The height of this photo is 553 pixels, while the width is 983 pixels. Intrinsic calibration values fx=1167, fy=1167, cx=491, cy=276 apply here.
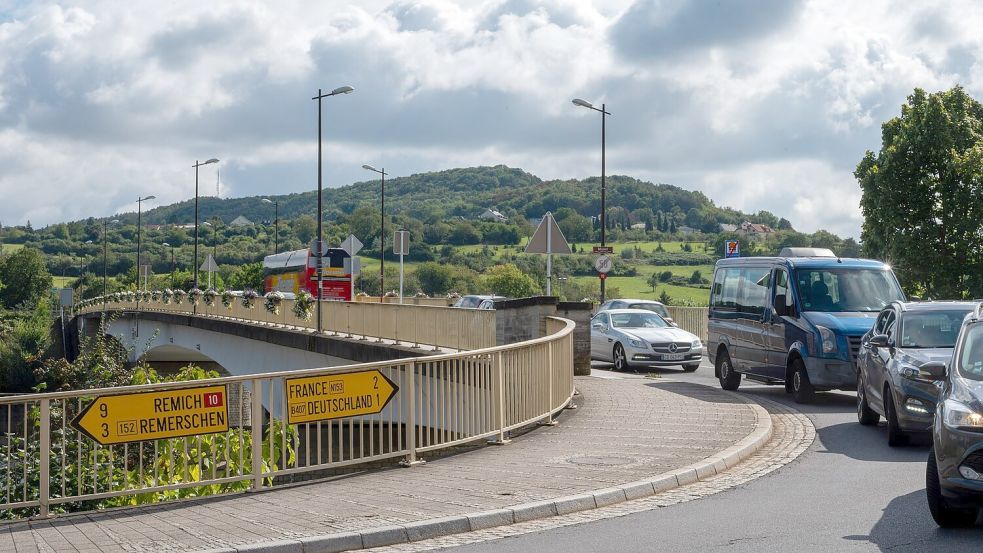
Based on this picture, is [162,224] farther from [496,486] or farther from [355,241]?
[496,486]

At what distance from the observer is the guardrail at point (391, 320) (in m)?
20.7

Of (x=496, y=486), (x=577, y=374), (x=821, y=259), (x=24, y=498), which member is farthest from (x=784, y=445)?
(x=577, y=374)

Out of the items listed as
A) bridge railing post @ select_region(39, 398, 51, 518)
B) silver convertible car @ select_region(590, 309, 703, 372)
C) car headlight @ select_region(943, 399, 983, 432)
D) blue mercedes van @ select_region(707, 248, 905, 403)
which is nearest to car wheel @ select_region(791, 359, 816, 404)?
blue mercedes van @ select_region(707, 248, 905, 403)

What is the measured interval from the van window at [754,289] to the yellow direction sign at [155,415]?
1131 centimetres

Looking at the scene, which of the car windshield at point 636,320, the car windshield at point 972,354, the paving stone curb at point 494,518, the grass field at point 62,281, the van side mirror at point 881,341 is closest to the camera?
the paving stone curb at point 494,518

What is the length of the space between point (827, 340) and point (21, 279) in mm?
131134

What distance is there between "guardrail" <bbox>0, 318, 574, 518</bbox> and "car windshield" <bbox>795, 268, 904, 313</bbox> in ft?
21.5

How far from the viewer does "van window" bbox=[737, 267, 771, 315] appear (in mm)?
18941

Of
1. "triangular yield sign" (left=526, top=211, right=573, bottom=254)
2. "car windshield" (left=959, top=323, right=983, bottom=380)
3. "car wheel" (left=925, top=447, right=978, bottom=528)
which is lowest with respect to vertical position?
"car wheel" (left=925, top=447, right=978, bottom=528)

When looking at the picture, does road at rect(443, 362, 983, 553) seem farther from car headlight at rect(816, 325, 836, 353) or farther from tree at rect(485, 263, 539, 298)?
tree at rect(485, 263, 539, 298)

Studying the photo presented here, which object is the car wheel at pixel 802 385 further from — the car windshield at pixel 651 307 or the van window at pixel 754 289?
the car windshield at pixel 651 307

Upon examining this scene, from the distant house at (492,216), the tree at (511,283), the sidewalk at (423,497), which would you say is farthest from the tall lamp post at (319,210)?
the distant house at (492,216)

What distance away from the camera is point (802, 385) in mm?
17250

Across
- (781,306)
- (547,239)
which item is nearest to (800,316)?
(781,306)
